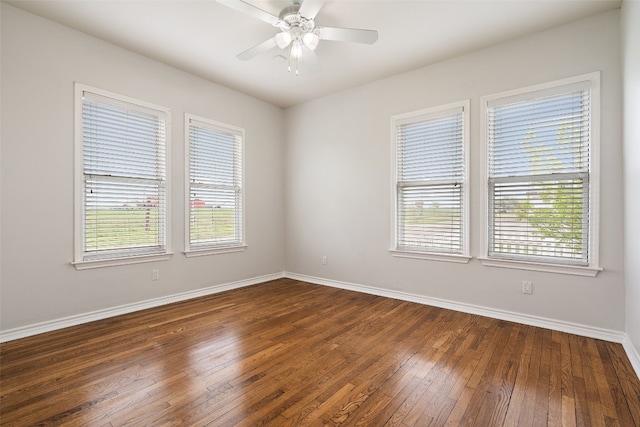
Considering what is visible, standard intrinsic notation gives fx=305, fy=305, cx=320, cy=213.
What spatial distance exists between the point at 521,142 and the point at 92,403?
4.07 m

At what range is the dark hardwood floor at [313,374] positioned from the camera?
1.69 meters

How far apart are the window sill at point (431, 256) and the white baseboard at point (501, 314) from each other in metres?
0.47

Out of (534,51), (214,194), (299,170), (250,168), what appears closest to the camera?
(534,51)

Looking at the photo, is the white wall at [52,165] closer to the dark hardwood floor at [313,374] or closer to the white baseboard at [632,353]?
the dark hardwood floor at [313,374]

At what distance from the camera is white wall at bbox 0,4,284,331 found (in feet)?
8.73

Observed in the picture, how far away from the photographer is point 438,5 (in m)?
2.62

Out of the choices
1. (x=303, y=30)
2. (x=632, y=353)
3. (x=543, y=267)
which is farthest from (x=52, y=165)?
(x=632, y=353)

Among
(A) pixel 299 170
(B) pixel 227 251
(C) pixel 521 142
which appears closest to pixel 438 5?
(C) pixel 521 142

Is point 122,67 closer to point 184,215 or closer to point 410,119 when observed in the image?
point 184,215

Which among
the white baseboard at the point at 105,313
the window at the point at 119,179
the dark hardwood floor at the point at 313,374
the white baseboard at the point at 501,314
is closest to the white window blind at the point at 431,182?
the white baseboard at the point at 501,314

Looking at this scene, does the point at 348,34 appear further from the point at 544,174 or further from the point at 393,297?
the point at 393,297

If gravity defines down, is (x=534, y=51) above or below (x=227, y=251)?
above

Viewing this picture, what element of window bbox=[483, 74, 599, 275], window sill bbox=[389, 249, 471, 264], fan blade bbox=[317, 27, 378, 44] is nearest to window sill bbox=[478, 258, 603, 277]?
window bbox=[483, 74, 599, 275]

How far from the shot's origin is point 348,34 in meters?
2.49
